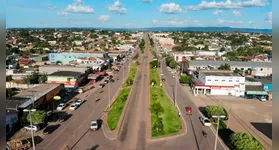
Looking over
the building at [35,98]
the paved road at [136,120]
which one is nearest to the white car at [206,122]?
the paved road at [136,120]

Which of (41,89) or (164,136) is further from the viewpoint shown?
(41,89)

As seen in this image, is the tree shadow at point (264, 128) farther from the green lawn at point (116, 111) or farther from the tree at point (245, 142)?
the green lawn at point (116, 111)

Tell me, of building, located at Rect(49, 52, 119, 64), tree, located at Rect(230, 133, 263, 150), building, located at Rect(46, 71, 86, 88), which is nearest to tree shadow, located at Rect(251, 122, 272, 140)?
tree, located at Rect(230, 133, 263, 150)

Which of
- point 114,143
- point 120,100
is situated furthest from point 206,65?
point 114,143

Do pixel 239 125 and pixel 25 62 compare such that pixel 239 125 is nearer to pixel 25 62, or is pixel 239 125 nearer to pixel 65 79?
pixel 65 79

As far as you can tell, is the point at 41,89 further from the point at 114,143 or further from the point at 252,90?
the point at 252,90

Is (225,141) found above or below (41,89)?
below

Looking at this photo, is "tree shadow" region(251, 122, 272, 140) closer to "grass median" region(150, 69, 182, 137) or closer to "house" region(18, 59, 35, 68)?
"grass median" region(150, 69, 182, 137)
